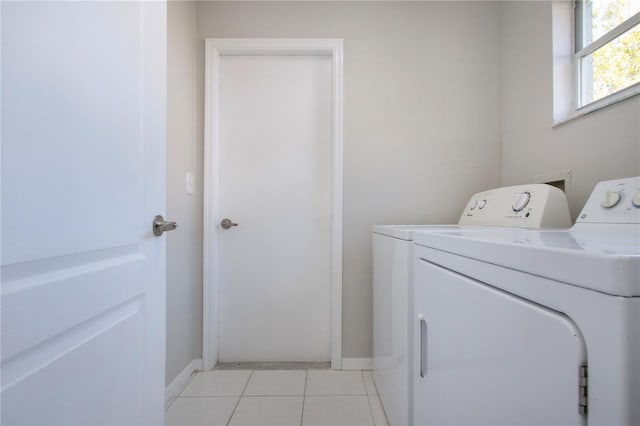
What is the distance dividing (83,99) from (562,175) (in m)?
1.79

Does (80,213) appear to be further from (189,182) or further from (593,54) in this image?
(593,54)

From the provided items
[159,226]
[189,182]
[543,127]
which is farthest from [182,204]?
[543,127]

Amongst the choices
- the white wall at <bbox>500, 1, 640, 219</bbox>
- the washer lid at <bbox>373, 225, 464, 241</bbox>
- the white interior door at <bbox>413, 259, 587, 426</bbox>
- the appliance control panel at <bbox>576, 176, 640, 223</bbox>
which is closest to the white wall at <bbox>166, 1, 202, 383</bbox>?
the washer lid at <bbox>373, 225, 464, 241</bbox>

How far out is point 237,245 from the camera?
175 cm

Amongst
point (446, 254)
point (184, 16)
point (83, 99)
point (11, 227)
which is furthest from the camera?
point (184, 16)

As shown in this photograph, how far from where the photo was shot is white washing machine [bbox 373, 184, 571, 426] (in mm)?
967

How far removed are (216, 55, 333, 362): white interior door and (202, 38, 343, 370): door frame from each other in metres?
0.06

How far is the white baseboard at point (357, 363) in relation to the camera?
5.49ft

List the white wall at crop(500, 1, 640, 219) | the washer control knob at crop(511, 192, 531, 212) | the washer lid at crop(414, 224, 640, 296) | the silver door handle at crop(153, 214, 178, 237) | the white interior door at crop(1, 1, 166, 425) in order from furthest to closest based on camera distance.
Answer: the washer control knob at crop(511, 192, 531, 212) → the white wall at crop(500, 1, 640, 219) → the silver door handle at crop(153, 214, 178, 237) → the white interior door at crop(1, 1, 166, 425) → the washer lid at crop(414, 224, 640, 296)

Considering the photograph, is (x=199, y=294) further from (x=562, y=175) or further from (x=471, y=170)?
(x=562, y=175)

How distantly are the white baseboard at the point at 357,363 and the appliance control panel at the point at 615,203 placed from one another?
135cm

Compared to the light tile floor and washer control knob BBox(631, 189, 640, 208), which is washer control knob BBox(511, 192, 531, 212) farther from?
the light tile floor

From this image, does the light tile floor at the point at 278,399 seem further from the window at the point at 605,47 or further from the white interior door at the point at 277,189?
the window at the point at 605,47

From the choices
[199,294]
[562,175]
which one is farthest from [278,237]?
[562,175]
